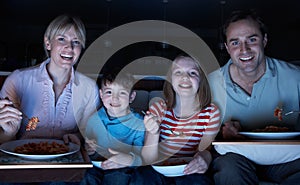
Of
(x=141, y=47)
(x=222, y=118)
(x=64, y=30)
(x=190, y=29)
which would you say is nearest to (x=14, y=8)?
(x=141, y=47)

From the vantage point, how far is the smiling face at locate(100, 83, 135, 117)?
1567mm

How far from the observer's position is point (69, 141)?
141cm

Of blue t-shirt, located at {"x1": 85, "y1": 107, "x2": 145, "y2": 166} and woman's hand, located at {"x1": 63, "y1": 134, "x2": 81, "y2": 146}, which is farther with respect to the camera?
blue t-shirt, located at {"x1": 85, "y1": 107, "x2": 145, "y2": 166}

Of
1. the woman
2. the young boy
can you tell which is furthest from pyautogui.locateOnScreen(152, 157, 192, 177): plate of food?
the woman

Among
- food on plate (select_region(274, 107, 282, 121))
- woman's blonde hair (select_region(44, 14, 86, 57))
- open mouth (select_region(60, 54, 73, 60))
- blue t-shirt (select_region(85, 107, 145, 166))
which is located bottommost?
blue t-shirt (select_region(85, 107, 145, 166))

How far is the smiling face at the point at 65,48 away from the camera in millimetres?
1601

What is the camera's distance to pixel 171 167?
1228mm

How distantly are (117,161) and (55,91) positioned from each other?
520 millimetres

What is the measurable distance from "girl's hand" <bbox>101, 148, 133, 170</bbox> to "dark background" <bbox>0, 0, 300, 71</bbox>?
13.2 ft

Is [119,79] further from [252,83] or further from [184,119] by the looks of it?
[252,83]

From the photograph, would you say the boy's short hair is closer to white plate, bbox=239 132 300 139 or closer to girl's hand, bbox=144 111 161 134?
girl's hand, bbox=144 111 161 134

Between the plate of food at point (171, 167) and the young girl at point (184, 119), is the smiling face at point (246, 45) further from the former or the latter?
the plate of food at point (171, 167)

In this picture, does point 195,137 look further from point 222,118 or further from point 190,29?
point 190,29

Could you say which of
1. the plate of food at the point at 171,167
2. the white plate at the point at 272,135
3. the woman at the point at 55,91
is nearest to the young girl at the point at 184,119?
the plate of food at the point at 171,167
